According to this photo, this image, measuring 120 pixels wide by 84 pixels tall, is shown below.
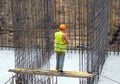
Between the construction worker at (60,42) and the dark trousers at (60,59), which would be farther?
the dark trousers at (60,59)

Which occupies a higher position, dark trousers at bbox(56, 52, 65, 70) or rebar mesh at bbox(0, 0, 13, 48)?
rebar mesh at bbox(0, 0, 13, 48)

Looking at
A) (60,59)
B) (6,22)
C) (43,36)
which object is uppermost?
(6,22)

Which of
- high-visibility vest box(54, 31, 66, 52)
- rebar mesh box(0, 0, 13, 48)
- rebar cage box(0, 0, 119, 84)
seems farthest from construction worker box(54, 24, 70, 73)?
rebar mesh box(0, 0, 13, 48)

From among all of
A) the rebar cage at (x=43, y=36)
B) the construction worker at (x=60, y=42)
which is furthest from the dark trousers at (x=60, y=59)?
the rebar cage at (x=43, y=36)

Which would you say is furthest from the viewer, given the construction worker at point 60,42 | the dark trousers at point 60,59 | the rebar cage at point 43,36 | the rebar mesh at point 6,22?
the rebar mesh at point 6,22

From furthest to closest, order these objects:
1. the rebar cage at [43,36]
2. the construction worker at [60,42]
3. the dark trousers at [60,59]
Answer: the rebar cage at [43,36]
the dark trousers at [60,59]
the construction worker at [60,42]

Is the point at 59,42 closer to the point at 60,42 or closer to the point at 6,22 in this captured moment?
the point at 60,42

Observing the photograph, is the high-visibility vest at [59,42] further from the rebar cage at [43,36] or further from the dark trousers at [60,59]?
the rebar cage at [43,36]

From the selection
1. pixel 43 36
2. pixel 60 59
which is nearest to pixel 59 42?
pixel 60 59

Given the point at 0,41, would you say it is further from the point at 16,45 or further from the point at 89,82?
the point at 89,82

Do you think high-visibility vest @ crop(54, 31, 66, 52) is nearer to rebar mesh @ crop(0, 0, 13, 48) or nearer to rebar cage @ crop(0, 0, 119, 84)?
rebar cage @ crop(0, 0, 119, 84)

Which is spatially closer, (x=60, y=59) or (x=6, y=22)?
(x=60, y=59)

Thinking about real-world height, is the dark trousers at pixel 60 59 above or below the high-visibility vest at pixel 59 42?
below

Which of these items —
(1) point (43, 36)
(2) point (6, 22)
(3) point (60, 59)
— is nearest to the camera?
(3) point (60, 59)
